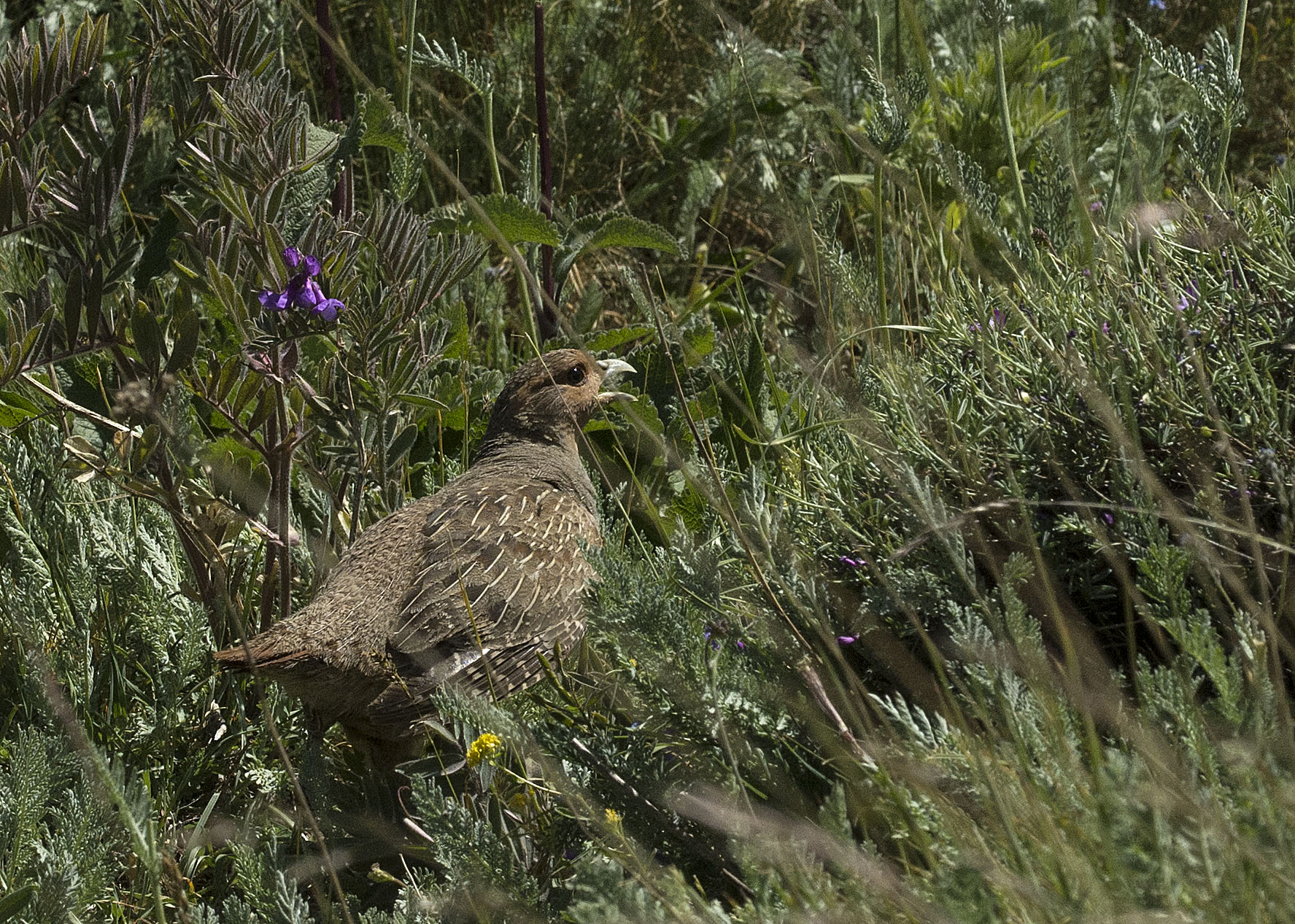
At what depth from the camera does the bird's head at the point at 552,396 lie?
163 inches

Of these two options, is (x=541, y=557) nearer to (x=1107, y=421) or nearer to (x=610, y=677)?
(x=610, y=677)

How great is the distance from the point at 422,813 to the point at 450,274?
1.34 m

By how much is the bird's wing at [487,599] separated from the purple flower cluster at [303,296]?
0.74 metres

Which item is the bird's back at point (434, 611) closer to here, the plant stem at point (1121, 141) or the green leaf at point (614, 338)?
the green leaf at point (614, 338)

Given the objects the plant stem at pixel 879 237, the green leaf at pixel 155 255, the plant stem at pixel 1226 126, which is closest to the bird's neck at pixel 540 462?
the plant stem at pixel 879 237

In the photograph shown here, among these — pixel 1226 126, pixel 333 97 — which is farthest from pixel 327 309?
pixel 1226 126

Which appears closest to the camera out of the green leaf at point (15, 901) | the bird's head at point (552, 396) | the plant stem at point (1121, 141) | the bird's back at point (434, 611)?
the green leaf at point (15, 901)

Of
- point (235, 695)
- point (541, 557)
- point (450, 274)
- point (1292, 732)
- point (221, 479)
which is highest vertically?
point (450, 274)

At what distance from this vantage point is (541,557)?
3.56m

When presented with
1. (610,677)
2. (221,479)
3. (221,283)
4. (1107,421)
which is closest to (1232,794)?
(1107,421)

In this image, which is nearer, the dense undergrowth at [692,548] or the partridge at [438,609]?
the dense undergrowth at [692,548]

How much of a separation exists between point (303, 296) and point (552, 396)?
1.46 metres

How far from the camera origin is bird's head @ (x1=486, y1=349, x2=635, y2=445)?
4137 millimetres

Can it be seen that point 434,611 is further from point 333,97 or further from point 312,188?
point 333,97
